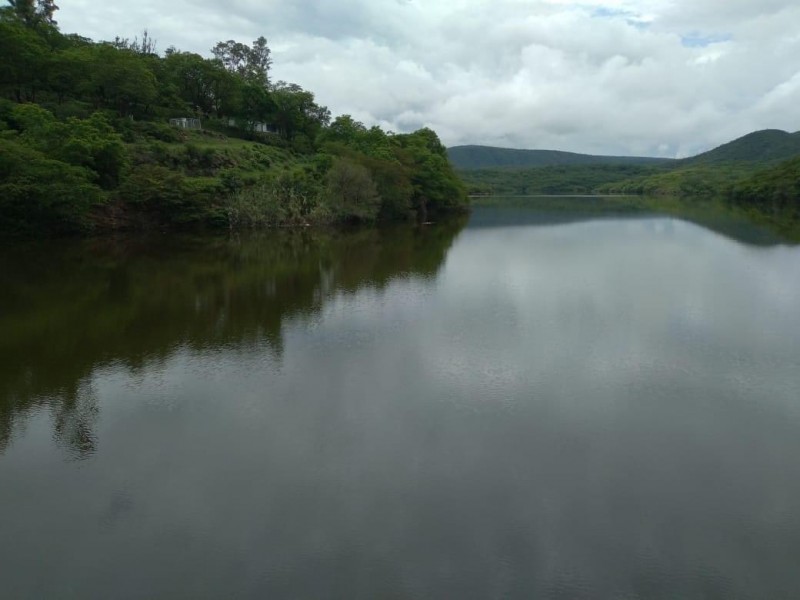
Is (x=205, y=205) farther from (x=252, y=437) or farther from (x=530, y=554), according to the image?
(x=530, y=554)

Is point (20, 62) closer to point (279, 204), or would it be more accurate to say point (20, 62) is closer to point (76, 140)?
point (76, 140)

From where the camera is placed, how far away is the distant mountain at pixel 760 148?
173500 mm

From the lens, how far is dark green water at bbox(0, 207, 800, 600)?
7520 millimetres

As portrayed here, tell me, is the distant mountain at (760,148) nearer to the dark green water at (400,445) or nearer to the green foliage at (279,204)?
the green foliage at (279,204)

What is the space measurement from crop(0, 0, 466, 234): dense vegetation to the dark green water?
1682 cm

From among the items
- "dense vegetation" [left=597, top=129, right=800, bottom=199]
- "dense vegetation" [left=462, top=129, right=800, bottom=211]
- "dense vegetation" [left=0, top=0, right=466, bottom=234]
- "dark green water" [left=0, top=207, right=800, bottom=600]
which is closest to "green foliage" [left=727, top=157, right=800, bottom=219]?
"dense vegetation" [left=462, top=129, right=800, bottom=211]

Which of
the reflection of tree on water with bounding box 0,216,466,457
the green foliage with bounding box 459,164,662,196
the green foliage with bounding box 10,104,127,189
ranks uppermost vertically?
the green foliage with bounding box 459,164,662,196

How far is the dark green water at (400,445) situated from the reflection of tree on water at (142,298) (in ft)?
0.46

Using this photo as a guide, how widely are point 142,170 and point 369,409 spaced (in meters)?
38.6

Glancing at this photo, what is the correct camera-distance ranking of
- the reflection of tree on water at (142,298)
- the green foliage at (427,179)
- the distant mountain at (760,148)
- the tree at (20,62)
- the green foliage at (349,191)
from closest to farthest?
the reflection of tree on water at (142,298), the tree at (20,62), the green foliage at (349,191), the green foliage at (427,179), the distant mountain at (760,148)

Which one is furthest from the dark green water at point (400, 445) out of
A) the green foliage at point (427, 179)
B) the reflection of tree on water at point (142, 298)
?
the green foliage at point (427, 179)

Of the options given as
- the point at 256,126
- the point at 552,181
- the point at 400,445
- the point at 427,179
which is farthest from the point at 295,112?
the point at 552,181

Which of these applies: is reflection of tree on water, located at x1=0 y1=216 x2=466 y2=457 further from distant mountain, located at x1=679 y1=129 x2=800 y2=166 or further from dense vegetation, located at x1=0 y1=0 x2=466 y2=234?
distant mountain, located at x1=679 y1=129 x2=800 y2=166

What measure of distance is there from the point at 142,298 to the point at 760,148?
8178 inches
